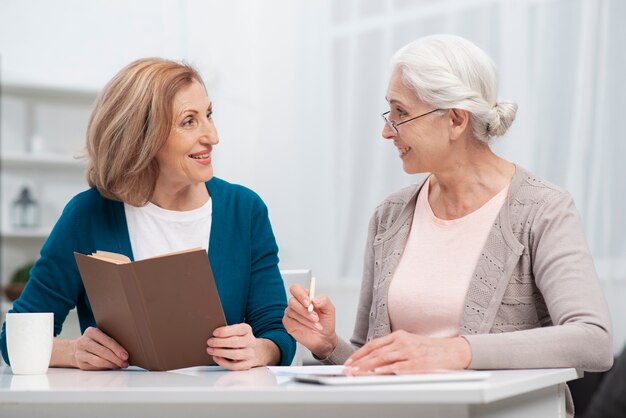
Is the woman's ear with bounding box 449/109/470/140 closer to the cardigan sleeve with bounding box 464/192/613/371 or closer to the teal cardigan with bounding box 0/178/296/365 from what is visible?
the cardigan sleeve with bounding box 464/192/613/371

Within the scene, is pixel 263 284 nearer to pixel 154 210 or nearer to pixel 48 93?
pixel 154 210

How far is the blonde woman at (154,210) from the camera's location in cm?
186

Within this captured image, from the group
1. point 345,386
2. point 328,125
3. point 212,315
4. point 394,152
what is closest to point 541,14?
point 394,152

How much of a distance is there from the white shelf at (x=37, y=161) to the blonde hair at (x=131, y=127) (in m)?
2.42

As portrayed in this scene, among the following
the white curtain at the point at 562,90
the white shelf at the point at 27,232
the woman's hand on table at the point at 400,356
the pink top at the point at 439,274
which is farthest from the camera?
the white shelf at the point at 27,232

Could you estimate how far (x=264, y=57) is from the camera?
4660 mm

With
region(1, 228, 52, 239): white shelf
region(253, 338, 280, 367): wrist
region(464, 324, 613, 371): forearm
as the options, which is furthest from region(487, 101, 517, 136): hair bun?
region(1, 228, 52, 239): white shelf

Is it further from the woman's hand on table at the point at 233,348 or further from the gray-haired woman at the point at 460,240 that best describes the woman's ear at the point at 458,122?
the woman's hand on table at the point at 233,348

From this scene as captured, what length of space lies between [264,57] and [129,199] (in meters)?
2.88

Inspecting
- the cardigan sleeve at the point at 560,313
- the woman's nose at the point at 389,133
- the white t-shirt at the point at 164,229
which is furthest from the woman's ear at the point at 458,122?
the white t-shirt at the point at 164,229

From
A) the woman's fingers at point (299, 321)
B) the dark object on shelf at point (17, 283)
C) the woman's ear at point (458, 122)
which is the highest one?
the woman's ear at point (458, 122)

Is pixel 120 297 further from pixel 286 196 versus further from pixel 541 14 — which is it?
pixel 286 196

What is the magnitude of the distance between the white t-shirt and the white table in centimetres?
50

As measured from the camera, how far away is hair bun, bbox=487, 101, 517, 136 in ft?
6.05
